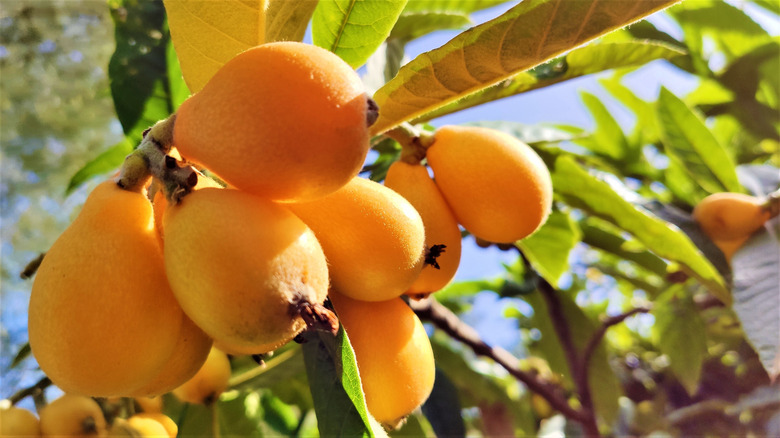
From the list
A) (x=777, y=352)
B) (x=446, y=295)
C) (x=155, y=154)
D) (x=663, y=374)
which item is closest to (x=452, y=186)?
(x=155, y=154)

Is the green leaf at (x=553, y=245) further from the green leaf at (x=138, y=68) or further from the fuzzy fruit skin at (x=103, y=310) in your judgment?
the fuzzy fruit skin at (x=103, y=310)

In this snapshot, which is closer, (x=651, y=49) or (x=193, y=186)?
(x=193, y=186)

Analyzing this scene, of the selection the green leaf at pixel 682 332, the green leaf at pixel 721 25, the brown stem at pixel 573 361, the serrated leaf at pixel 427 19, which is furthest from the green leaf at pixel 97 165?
the green leaf at pixel 721 25

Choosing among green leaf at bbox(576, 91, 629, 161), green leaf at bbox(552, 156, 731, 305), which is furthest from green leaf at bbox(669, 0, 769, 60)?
green leaf at bbox(552, 156, 731, 305)

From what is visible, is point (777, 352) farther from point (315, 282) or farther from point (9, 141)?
point (9, 141)

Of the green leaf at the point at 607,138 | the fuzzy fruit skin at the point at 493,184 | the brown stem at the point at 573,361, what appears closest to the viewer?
the fuzzy fruit skin at the point at 493,184

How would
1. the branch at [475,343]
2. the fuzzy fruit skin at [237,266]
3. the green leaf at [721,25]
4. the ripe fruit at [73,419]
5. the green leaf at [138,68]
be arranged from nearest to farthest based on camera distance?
the fuzzy fruit skin at [237,266], the green leaf at [138,68], the ripe fruit at [73,419], the branch at [475,343], the green leaf at [721,25]
